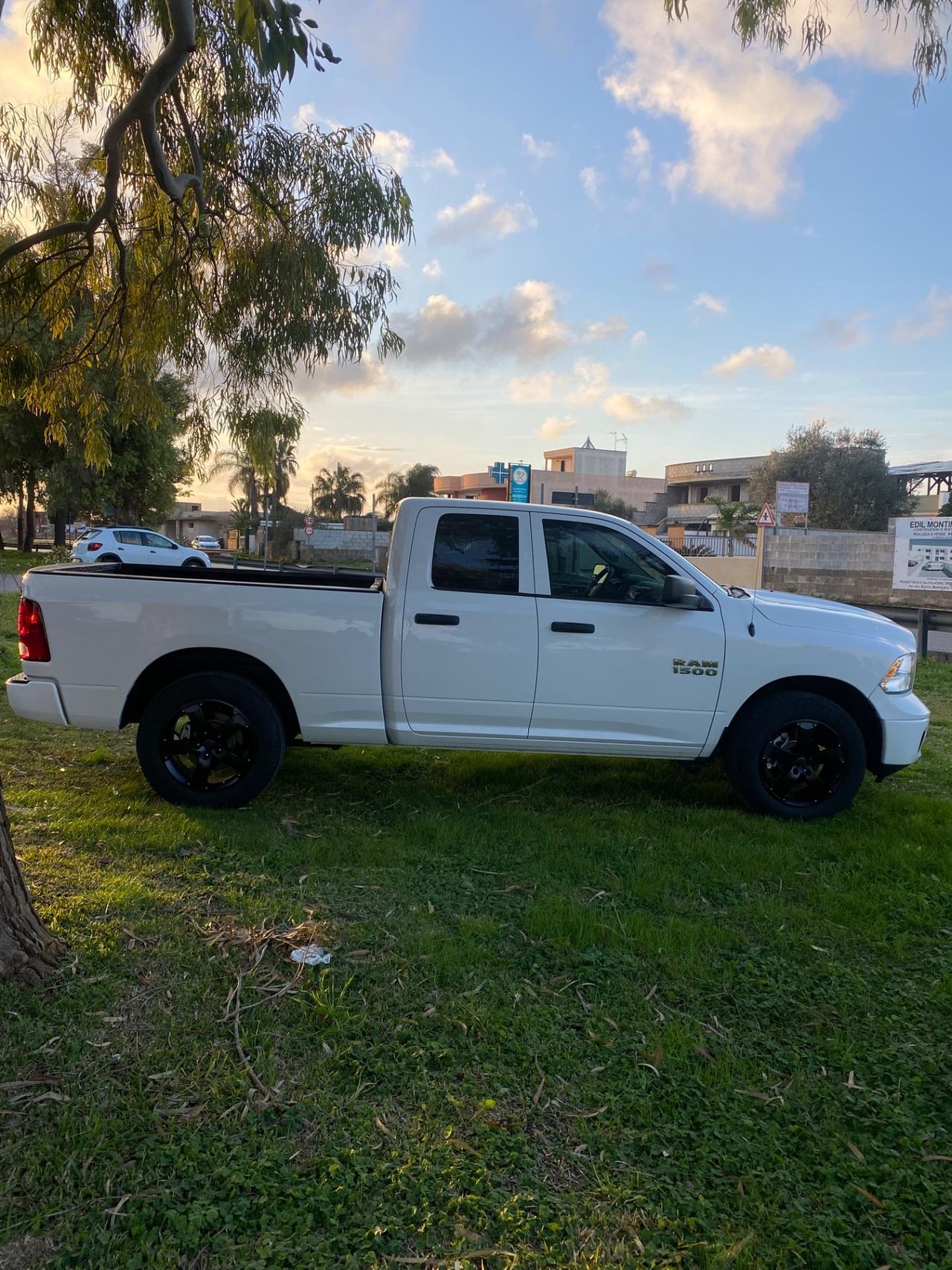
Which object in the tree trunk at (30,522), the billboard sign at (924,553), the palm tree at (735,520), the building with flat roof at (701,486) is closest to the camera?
the billboard sign at (924,553)

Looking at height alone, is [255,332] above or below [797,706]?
above

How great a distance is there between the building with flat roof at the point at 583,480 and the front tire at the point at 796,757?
65.4 meters

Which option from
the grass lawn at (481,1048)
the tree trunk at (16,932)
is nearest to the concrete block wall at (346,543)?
the grass lawn at (481,1048)

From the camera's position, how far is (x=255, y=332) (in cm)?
806

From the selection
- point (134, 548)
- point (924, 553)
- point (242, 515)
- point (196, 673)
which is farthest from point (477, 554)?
point (242, 515)

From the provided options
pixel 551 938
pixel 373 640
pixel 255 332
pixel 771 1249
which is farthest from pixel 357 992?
pixel 255 332

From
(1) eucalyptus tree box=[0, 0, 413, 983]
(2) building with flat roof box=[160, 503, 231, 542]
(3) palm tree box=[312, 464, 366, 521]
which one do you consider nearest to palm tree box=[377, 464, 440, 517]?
(3) palm tree box=[312, 464, 366, 521]

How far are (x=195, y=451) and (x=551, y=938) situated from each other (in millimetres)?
7270

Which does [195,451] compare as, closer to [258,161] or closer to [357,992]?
[258,161]

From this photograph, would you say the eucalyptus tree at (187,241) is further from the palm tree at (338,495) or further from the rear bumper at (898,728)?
the palm tree at (338,495)

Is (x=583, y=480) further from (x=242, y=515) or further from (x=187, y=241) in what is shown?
(x=187, y=241)

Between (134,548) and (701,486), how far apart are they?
5566cm

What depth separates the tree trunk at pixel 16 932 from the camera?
10.7 ft

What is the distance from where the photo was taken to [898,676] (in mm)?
5484
